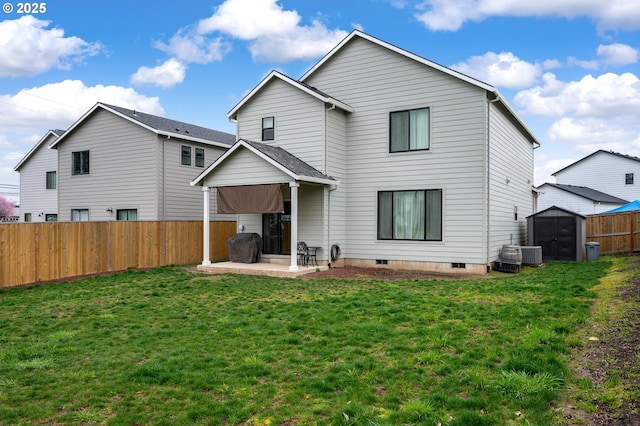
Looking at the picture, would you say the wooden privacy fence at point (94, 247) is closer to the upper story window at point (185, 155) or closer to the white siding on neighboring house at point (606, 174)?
the upper story window at point (185, 155)

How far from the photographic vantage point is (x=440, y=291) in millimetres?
10500

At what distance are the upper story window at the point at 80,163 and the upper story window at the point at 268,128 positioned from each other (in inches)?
442

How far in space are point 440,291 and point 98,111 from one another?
19139mm

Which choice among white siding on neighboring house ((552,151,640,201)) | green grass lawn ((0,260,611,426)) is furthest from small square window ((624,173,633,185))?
green grass lawn ((0,260,611,426))

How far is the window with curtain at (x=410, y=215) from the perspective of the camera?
1465cm

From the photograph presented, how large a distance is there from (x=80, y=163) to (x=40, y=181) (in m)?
9.28

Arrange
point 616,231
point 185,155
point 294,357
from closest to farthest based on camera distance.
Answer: point 294,357, point 616,231, point 185,155

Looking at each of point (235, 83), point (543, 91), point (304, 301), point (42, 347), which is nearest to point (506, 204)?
point (304, 301)

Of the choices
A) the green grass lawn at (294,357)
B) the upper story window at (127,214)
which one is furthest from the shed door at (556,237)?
the upper story window at (127,214)

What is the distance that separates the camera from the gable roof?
15.0 m

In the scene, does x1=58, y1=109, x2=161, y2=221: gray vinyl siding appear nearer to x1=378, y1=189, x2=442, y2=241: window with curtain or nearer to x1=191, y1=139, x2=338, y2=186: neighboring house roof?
x1=191, y1=139, x2=338, y2=186: neighboring house roof

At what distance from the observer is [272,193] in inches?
567

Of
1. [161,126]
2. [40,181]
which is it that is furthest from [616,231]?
[40,181]

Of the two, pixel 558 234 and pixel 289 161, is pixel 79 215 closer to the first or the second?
pixel 289 161
